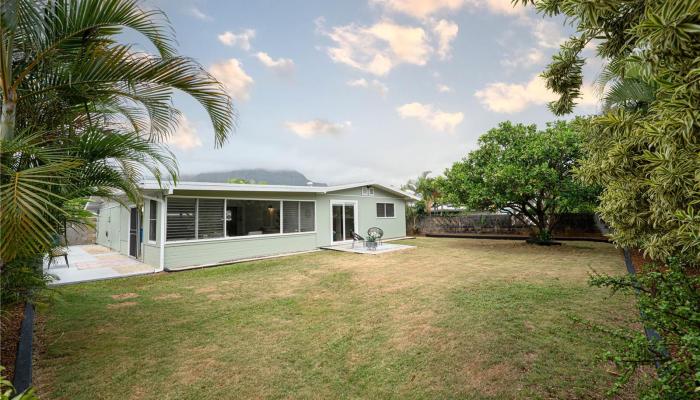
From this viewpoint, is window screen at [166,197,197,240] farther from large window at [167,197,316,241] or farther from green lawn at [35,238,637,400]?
green lawn at [35,238,637,400]

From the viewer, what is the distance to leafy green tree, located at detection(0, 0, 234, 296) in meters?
2.10

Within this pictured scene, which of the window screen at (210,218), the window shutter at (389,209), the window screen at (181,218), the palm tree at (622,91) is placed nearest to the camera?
the palm tree at (622,91)

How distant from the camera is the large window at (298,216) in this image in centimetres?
1207

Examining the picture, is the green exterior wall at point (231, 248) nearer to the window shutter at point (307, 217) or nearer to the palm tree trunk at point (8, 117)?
the window shutter at point (307, 217)

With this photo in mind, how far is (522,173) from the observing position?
11.1 metres

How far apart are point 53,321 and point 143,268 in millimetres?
4590

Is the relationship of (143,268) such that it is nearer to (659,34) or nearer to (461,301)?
(461,301)

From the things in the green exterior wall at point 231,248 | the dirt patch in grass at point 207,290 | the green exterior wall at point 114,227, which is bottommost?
the dirt patch in grass at point 207,290

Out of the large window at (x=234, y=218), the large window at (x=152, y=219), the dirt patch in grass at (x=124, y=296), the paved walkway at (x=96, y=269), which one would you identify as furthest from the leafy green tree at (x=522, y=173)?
the paved walkway at (x=96, y=269)

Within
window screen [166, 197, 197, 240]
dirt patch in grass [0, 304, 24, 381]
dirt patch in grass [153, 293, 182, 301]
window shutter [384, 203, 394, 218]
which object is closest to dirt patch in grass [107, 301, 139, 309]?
dirt patch in grass [153, 293, 182, 301]

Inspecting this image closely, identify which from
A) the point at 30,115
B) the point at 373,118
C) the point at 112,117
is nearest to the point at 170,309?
the point at 112,117

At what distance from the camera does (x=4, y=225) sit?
1.61 metres

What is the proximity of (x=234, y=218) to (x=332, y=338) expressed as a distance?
7.69 m

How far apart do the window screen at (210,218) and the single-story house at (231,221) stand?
1.2 inches
